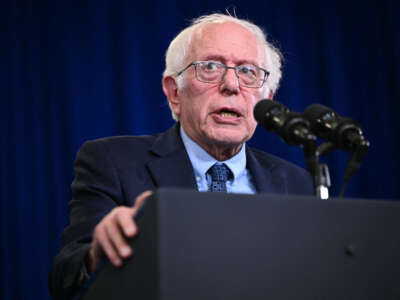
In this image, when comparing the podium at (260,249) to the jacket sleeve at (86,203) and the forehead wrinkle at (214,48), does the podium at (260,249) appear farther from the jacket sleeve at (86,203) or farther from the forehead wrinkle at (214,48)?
the forehead wrinkle at (214,48)

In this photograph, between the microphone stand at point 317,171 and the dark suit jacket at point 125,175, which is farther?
the dark suit jacket at point 125,175

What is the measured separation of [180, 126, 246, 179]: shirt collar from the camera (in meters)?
1.75

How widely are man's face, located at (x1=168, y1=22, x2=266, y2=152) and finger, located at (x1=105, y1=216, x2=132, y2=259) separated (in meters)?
0.95

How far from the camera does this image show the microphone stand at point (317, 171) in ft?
3.21

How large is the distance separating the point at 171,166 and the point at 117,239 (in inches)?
34.9

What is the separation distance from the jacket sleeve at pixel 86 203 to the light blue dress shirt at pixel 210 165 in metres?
0.30

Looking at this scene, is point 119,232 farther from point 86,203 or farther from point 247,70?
point 247,70

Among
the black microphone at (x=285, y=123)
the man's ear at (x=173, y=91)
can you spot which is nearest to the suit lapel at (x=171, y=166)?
the man's ear at (x=173, y=91)

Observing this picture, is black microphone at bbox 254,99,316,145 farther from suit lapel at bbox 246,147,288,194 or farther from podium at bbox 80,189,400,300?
suit lapel at bbox 246,147,288,194

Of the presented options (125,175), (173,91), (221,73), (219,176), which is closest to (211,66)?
(221,73)

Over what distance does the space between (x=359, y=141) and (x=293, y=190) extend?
94cm

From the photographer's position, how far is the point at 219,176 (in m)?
1.75

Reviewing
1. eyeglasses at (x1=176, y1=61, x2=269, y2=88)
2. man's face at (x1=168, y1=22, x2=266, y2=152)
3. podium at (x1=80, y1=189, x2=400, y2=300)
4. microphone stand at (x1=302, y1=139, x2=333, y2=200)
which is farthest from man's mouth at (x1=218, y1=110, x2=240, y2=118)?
podium at (x1=80, y1=189, x2=400, y2=300)

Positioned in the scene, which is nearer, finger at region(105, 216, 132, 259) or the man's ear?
finger at region(105, 216, 132, 259)
